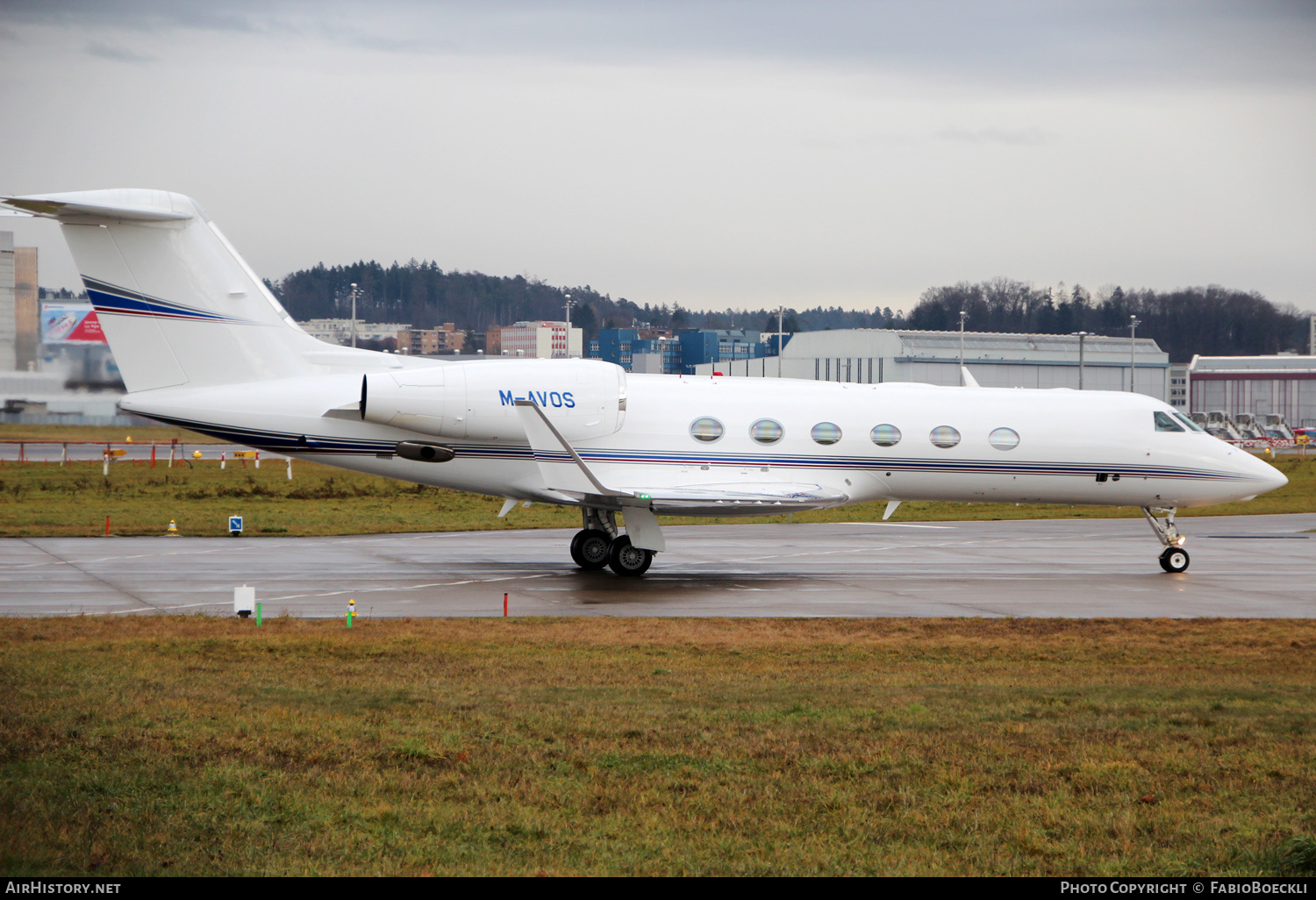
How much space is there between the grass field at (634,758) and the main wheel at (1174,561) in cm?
976

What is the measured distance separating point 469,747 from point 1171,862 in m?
4.86

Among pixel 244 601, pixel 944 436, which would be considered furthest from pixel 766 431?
pixel 244 601

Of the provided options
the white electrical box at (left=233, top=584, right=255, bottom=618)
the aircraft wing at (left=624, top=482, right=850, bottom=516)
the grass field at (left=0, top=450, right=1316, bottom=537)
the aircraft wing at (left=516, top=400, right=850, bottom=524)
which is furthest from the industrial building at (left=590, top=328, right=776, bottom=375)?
the white electrical box at (left=233, top=584, right=255, bottom=618)

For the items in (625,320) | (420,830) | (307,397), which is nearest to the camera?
(420,830)

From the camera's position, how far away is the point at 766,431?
2195 cm

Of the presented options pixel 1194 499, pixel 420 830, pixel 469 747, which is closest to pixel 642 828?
pixel 420 830

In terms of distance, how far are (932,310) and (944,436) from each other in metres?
132

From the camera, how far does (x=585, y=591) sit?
Answer: 19531mm

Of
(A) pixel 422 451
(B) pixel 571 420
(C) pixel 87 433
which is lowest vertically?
(C) pixel 87 433

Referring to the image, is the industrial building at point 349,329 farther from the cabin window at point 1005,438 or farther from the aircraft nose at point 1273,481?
the aircraft nose at point 1273,481

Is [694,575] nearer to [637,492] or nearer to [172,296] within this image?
[637,492]

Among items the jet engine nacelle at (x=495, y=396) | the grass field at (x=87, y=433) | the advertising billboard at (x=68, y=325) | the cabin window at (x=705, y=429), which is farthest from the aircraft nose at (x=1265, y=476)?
the grass field at (x=87, y=433)

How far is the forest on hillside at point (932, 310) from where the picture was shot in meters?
138
